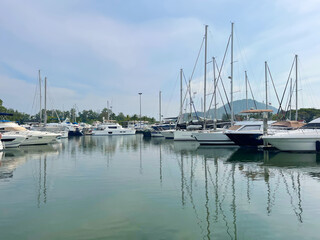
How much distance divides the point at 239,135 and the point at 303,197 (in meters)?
16.6

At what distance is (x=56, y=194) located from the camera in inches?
380

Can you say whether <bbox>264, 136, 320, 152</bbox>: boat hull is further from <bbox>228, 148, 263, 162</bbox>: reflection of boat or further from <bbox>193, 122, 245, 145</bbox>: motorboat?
<bbox>193, 122, 245, 145</bbox>: motorboat

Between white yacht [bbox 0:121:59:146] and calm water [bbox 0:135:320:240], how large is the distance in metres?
17.2

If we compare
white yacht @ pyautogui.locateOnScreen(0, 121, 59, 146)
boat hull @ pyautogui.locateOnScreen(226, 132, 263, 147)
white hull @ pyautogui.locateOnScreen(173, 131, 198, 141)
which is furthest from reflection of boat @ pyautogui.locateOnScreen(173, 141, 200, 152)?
white yacht @ pyautogui.locateOnScreen(0, 121, 59, 146)

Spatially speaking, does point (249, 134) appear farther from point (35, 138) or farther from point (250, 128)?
point (35, 138)

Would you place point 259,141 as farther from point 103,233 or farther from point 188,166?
point 103,233

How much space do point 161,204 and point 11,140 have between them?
2346 cm

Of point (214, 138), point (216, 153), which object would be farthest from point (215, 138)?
point (216, 153)

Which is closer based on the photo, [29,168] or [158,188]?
[158,188]

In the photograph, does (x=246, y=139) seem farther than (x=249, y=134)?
Yes

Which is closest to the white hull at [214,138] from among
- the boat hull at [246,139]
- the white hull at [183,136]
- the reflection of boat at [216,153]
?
the boat hull at [246,139]

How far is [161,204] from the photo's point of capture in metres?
8.42

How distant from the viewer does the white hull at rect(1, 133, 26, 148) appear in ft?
86.8

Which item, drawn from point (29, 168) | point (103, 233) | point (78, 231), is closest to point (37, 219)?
point (78, 231)
